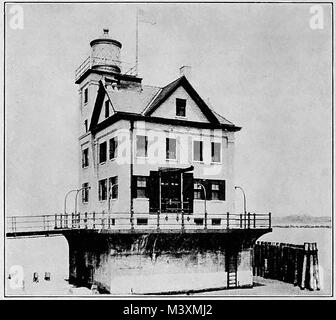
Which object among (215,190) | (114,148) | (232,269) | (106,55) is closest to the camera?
(114,148)

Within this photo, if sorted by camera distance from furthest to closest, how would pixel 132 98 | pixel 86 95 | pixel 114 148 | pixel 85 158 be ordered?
pixel 86 95
pixel 85 158
pixel 132 98
pixel 114 148

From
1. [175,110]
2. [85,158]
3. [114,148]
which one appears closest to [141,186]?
[114,148]

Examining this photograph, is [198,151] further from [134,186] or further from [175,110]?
[134,186]

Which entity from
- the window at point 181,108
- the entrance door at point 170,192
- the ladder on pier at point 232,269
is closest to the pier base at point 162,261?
the ladder on pier at point 232,269

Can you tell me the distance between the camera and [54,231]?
1925cm

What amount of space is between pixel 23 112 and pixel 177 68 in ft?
19.2

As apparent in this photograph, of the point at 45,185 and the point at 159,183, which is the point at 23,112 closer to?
the point at 45,185

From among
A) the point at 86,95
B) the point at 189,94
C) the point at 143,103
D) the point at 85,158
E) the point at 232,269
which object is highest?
the point at 86,95

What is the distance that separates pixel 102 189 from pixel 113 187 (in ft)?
3.37

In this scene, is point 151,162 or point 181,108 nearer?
point 151,162

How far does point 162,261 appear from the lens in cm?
1866

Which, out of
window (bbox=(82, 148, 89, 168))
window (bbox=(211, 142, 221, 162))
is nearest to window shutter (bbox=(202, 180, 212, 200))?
window (bbox=(211, 142, 221, 162))

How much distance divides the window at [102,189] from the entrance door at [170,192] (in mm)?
2573
